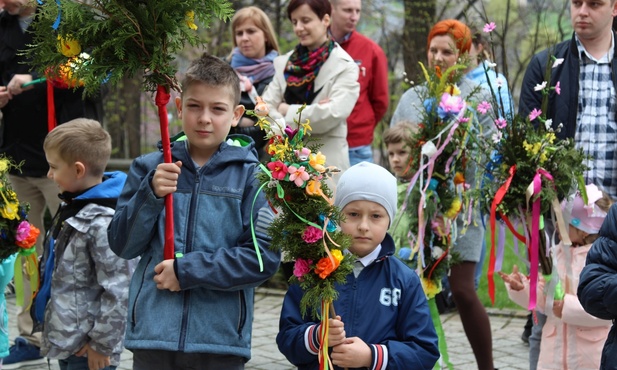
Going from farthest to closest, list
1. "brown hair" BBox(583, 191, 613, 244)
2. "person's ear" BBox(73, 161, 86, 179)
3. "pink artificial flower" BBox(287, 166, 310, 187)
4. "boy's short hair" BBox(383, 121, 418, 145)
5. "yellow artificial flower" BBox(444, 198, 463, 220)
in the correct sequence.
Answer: "boy's short hair" BBox(383, 121, 418, 145) → "yellow artificial flower" BBox(444, 198, 463, 220) → "brown hair" BBox(583, 191, 613, 244) → "person's ear" BBox(73, 161, 86, 179) → "pink artificial flower" BBox(287, 166, 310, 187)

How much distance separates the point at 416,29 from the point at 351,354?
31.6ft

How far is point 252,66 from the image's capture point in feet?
25.3

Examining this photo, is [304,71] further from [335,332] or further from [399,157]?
[335,332]

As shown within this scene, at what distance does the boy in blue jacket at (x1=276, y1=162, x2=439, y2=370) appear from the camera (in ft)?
13.4

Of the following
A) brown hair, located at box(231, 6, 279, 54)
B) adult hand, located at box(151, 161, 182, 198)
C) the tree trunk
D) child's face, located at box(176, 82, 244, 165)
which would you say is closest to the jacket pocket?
adult hand, located at box(151, 161, 182, 198)

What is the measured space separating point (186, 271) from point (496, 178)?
2.09 metres

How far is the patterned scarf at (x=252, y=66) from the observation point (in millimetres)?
7691

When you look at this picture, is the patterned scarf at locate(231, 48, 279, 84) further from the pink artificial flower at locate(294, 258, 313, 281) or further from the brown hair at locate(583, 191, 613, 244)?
the pink artificial flower at locate(294, 258, 313, 281)

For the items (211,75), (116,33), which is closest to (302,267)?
(211,75)

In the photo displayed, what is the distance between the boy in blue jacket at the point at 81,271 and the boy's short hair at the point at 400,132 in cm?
185

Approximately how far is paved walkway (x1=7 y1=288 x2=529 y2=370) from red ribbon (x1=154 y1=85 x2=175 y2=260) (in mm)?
2873

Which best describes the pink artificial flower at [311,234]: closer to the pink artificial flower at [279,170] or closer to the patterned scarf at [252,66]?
the pink artificial flower at [279,170]

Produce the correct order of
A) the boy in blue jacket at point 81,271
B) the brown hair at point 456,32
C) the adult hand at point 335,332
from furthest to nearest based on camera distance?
the brown hair at point 456,32, the boy in blue jacket at point 81,271, the adult hand at point 335,332

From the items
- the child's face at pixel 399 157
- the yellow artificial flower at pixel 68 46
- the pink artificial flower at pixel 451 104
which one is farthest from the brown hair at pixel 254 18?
the yellow artificial flower at pixel 68 46
